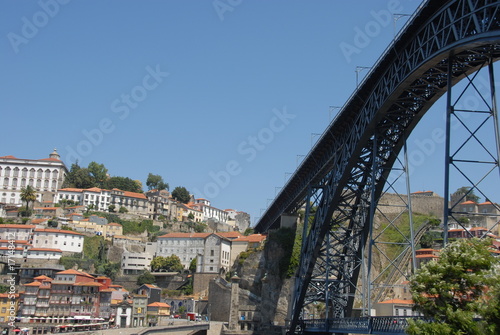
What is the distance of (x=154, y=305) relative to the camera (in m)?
64.9

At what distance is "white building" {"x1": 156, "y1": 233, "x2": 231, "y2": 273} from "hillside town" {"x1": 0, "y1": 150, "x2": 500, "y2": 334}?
14 cm

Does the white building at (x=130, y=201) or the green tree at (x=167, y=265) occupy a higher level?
the white building at (x=130, y=201)

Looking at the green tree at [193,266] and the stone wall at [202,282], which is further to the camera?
the green tree at [193,266]

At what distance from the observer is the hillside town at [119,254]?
61969 mm

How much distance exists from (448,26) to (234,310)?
140ft

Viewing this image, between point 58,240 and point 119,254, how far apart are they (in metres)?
8.99

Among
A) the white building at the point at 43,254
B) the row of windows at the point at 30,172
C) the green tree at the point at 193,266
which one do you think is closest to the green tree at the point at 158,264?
the green tree at the point at 193,266

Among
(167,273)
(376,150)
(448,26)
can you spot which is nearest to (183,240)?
(167,273)

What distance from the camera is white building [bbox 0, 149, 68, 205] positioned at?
111812 mm

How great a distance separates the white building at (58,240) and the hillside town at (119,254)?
0.14 m

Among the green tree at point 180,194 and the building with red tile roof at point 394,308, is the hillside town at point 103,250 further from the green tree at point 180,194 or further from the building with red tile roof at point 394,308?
the building with red tile roof at point 394,308

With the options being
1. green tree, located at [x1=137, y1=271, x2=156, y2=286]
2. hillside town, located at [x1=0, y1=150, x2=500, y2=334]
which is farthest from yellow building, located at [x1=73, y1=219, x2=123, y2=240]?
green tree, located at [x1=137, y1=271, x2=156, y2=286]

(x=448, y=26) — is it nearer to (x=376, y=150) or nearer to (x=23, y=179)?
(x=376, y=150)

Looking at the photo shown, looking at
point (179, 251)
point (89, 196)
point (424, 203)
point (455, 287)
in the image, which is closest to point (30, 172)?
point (89, 196)
